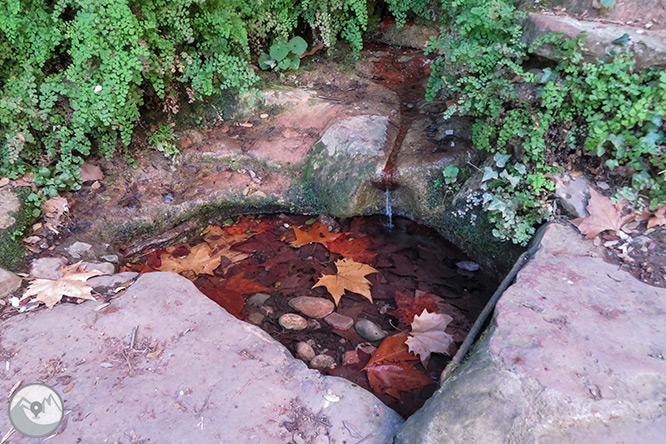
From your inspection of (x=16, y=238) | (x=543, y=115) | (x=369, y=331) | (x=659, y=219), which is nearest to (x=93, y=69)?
(x=16, y=238)

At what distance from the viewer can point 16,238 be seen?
338 centimetres

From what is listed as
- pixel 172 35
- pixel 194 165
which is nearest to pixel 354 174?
pixel 194 165

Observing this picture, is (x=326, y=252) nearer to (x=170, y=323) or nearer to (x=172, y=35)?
(x=170, y=323)

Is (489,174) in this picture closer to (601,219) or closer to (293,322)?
(601,219)

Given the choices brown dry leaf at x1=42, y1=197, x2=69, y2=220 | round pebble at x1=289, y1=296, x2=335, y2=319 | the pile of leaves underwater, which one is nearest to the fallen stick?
the pile of leaves underwater

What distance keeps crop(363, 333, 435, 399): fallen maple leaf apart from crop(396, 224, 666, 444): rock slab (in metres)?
0.71

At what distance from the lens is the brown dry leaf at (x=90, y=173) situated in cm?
403

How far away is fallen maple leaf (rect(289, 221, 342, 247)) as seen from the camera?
414 cm

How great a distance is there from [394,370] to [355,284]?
0.86m

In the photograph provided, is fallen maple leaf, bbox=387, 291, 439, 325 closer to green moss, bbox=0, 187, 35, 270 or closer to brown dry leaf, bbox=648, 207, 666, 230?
brown dry leaf, bbox=648, 207, 666, 230

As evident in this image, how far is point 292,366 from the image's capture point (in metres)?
2.60

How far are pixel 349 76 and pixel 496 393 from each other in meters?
4.09

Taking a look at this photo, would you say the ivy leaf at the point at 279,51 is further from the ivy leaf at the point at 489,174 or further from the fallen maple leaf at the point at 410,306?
the fallen maple leaf at the point at 410,306

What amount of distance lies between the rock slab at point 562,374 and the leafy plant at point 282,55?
3585 mm
